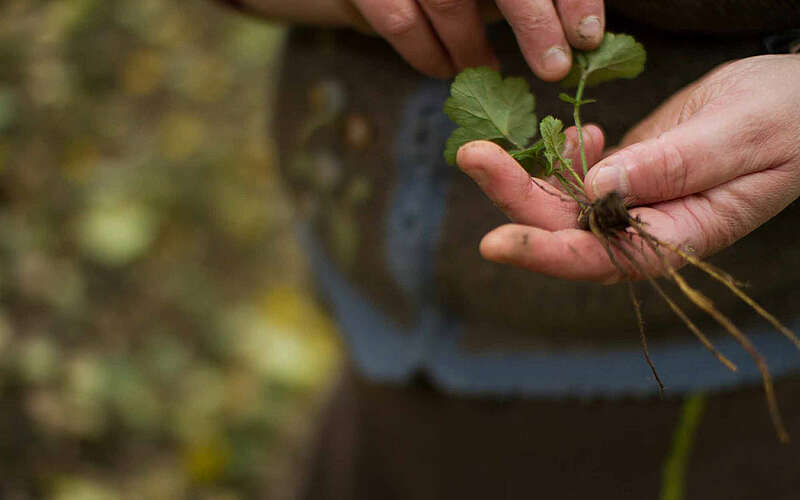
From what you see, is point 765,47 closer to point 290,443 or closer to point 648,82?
point 648,82

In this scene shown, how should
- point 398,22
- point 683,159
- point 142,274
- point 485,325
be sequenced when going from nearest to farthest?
point 683,159, point 398,22, point 485,325, point 142,274

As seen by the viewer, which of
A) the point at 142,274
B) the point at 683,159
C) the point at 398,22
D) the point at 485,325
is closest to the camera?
the point at 683,159

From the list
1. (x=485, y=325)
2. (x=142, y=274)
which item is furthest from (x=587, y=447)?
(x=142, y=274)

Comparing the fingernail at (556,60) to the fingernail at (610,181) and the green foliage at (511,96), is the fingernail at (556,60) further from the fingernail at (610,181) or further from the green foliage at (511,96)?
the fingernail at (610,181)

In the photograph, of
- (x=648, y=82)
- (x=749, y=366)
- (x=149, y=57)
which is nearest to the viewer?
(x=648, y=82)

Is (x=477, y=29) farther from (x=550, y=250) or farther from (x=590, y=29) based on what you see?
(x=550, y=250)

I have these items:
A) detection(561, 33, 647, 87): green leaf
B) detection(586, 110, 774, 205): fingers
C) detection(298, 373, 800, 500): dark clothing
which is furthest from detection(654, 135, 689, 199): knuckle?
detection(298, 373, 800, 500): dark clothing

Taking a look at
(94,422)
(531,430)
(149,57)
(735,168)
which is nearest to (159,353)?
(94,422)
